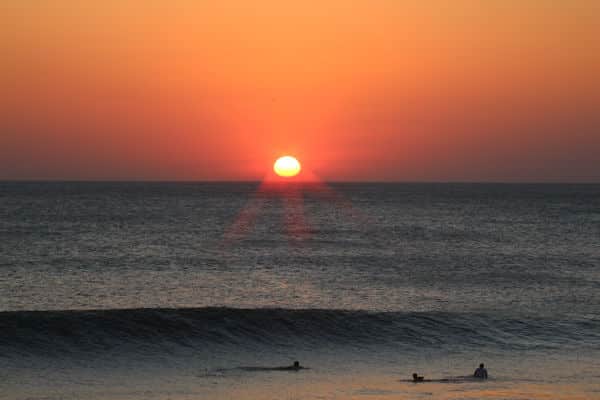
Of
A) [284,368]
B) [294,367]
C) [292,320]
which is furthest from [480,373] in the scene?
[292,320]

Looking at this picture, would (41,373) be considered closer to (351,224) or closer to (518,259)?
(518,259)

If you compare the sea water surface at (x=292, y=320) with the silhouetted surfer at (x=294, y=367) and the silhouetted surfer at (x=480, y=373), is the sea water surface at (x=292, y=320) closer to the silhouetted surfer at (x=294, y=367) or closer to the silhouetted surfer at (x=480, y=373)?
the silhouetted surfer at (x=480, y=373)

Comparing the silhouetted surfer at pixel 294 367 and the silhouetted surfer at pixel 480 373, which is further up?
the silhouetted surfer at pixel 294 367

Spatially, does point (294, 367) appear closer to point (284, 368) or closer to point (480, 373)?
point (284, 368)

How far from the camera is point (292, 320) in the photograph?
4234 cm

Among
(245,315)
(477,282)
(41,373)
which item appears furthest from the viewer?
(477,282)

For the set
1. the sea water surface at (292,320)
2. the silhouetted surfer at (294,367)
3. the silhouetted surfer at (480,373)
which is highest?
the sea water surface at (292,320)

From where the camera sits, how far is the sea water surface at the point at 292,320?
100.0ft

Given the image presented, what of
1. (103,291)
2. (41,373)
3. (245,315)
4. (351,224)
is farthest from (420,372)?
(351,224)

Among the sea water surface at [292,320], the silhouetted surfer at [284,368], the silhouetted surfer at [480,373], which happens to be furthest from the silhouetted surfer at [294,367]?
the silhouetted surfer at [480,373]

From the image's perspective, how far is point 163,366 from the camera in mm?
34094

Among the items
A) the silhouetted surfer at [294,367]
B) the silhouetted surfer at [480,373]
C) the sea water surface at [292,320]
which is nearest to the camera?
the sea water surface at [292,320]

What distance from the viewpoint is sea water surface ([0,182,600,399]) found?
3047 centimetres

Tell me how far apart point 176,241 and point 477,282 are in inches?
1669
